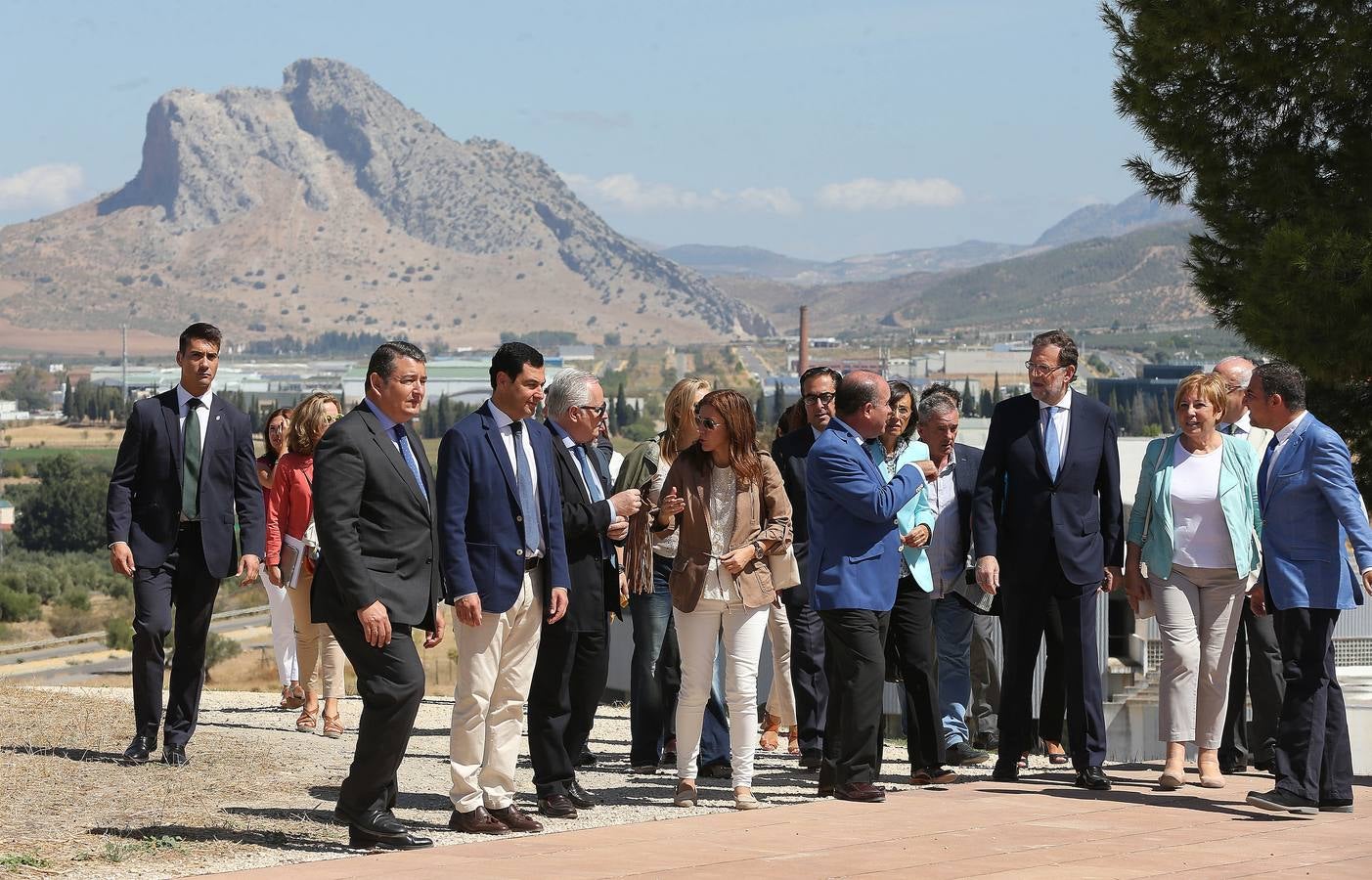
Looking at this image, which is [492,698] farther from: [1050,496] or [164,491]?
[1050,496]

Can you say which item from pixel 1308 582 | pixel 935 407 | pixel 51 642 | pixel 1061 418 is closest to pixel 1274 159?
pixel 935 407

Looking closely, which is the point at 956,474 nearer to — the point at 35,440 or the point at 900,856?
the point at 900,856

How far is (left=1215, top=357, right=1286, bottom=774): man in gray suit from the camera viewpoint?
27.6 feet

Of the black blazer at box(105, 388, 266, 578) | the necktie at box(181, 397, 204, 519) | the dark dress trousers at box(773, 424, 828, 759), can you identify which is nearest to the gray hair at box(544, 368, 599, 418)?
the dark dress trousers at box(773, 424, 828, 759)

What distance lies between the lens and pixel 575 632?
7.41 metres

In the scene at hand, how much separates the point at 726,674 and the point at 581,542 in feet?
2.78

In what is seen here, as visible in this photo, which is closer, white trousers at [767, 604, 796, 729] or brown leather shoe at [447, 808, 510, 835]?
brown leather shoe at [447, 808, 510, 835]

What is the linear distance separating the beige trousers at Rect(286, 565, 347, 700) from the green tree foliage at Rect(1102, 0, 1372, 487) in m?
7.09

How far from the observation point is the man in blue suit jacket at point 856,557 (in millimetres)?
7516

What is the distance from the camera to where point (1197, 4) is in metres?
13.3

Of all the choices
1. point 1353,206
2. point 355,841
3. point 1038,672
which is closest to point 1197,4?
point 1353,206

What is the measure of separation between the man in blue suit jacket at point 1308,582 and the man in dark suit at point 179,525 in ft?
14.9

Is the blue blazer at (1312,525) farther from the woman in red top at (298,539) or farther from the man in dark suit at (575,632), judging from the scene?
the woman in red top at (298,539)

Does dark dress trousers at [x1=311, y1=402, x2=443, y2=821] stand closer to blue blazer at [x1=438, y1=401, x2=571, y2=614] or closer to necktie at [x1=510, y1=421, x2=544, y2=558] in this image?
blue blazer at [x1=438, y1=401, x2=571, y2=614]
